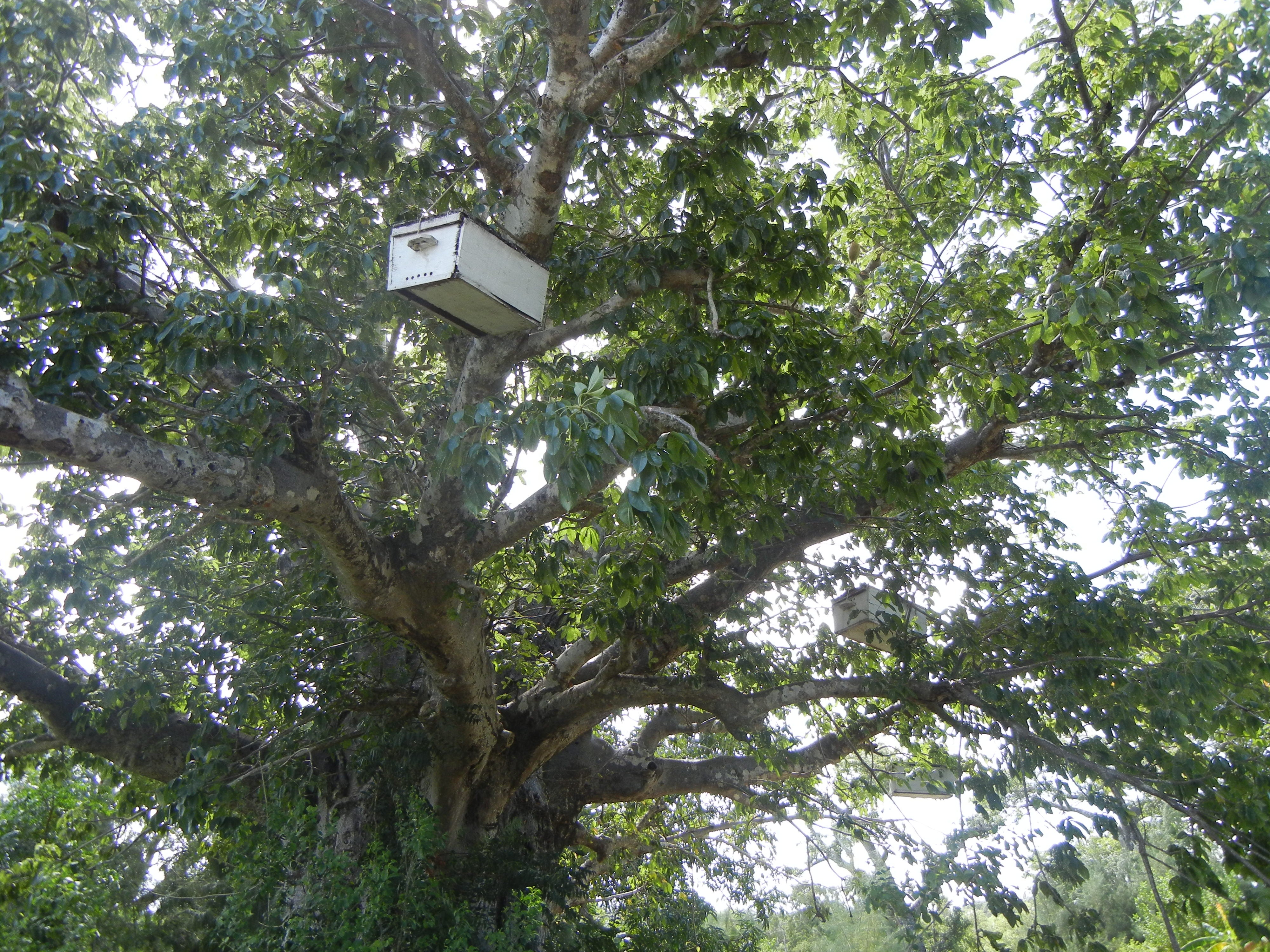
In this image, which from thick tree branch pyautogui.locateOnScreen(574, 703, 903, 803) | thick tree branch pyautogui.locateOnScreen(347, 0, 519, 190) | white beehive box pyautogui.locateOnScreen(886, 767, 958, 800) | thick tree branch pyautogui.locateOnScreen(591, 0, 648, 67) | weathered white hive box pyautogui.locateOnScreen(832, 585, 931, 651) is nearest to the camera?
thick tree branch pyautogui.locateOnScreen(591, 0, 648, 67)

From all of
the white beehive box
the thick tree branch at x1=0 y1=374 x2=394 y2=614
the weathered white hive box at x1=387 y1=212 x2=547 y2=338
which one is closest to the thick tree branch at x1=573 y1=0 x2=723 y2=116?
the weathered white hive box at x1=387 y1=212 x2=547 y2=338

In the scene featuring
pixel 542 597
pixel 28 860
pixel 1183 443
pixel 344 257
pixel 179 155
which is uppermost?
pixel 179 155

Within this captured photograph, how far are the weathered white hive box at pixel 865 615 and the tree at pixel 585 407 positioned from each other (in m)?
0.13

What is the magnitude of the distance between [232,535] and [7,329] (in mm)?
2211

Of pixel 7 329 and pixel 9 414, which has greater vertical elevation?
pixel 7 329

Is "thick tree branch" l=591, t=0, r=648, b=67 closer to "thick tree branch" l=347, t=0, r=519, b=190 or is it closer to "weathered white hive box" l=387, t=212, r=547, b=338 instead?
"thick tree branch" l=347, t=0, r=519, b=190

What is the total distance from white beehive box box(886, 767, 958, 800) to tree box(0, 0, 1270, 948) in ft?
0.61

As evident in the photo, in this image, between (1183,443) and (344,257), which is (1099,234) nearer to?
(1183,443)

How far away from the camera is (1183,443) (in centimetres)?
591

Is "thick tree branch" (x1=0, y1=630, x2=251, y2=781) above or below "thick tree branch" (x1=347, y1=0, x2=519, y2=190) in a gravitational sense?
below

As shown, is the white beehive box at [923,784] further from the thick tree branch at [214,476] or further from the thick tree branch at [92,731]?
the thick tree branch at [92,731]

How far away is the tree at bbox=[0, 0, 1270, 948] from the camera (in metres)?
4.04

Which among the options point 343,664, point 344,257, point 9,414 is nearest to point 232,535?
point 343,664

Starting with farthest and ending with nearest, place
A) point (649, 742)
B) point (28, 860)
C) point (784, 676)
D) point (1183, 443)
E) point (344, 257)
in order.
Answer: point (649, 742), point (784, 676), point (1183, 443), point (28, 860), point (344, 257)
